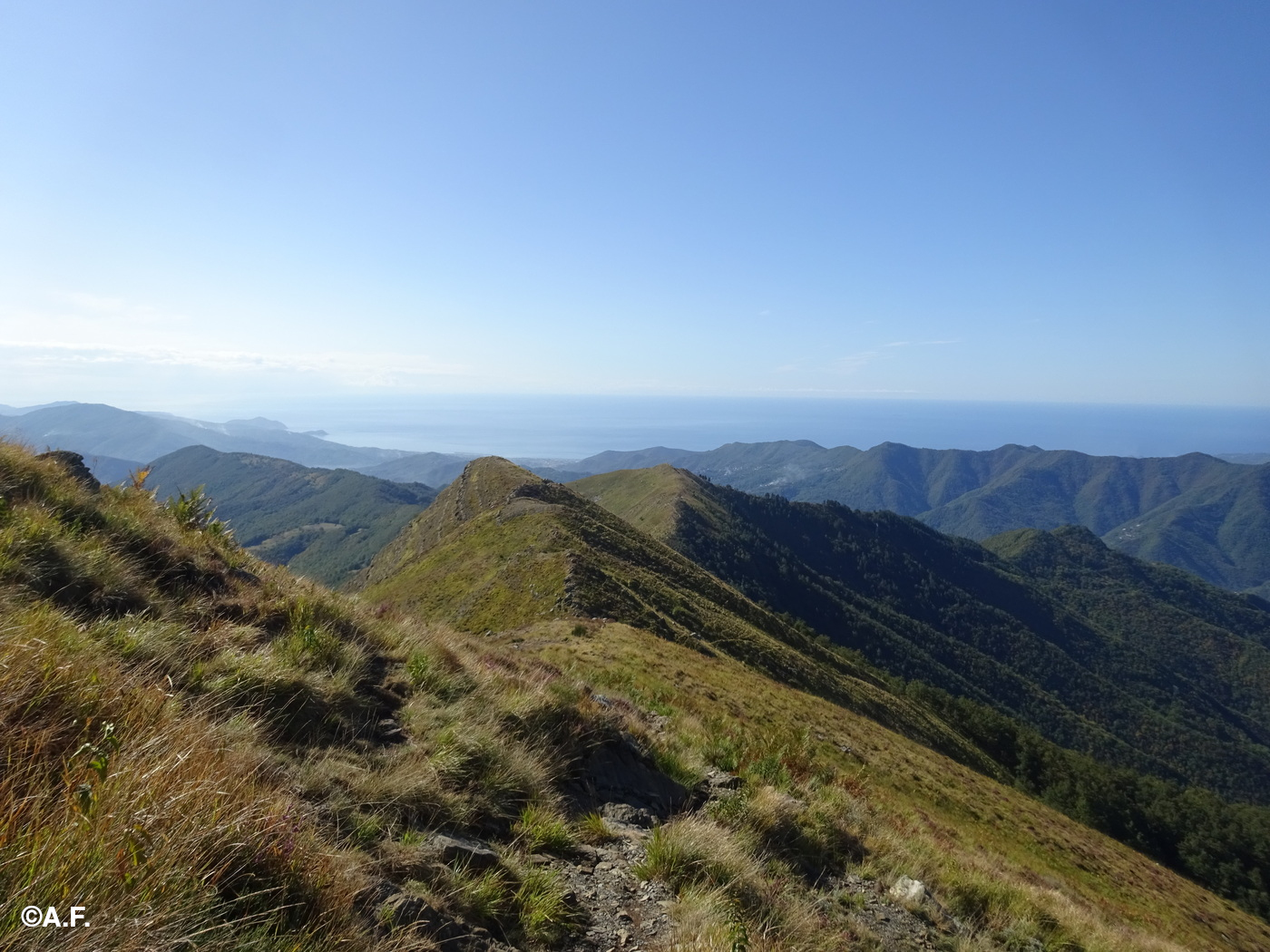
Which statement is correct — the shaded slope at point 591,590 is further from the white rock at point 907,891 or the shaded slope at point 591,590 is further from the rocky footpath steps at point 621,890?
the white rock at point 907,891

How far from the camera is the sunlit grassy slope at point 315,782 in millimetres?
2346

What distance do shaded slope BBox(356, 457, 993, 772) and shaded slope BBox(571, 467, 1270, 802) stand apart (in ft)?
137

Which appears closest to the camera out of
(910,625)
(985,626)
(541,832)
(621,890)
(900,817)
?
(621,890)

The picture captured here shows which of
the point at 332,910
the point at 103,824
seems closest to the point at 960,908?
the point at 332,910

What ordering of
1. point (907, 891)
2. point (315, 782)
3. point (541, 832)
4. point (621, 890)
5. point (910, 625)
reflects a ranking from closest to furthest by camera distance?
point (315, 782) < point (621, 890) < point (541, 832) < point (907, 891) < point (910, 625)

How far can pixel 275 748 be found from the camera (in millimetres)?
4117

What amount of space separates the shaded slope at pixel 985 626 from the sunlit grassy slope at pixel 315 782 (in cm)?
8802

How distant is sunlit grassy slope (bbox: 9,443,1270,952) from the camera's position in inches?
92.4

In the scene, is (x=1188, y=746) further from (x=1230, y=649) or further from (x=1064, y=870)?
(x=1064, y=870)

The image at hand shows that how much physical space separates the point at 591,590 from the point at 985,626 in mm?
148682

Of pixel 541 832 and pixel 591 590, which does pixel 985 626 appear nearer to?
pixel 591 590

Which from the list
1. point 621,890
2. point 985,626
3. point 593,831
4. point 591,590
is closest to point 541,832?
point 593,831

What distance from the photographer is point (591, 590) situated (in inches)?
1337

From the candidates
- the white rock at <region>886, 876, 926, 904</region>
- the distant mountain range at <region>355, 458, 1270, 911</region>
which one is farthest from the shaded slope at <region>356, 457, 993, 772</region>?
the white rock at <region>886, 876, 926, 904</region>
